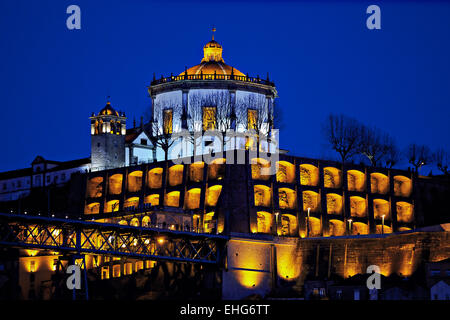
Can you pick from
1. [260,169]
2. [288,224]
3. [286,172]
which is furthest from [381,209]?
[260,169]

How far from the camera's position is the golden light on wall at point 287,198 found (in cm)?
10194

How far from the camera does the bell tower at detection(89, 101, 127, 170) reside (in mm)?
114250

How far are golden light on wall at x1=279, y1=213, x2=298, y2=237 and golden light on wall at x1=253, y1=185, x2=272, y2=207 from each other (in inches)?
74.1

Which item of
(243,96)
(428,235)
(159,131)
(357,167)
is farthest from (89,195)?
(428,235)

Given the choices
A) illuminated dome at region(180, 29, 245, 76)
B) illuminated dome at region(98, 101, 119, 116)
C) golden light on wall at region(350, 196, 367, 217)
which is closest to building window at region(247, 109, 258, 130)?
illuminated dome at region(180, 29, 245, 76)

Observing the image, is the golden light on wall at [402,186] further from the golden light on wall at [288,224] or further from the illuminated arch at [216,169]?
the illuminated arch at [216,169]

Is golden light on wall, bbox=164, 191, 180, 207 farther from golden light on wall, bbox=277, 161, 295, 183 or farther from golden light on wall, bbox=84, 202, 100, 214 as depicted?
golden light on wall, bbox=277, 161, 295, 183

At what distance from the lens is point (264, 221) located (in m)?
99.7

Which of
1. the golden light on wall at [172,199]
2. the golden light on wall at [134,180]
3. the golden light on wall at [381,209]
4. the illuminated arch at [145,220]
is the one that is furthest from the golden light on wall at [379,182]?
the illuminated arch at [145,220]

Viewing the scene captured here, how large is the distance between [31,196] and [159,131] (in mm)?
16861

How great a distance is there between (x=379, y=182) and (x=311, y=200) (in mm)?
8550

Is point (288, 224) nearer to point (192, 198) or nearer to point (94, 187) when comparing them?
point (192, 198)

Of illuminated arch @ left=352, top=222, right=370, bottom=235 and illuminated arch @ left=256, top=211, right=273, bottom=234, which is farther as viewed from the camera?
illuminated arch @ left=352, top=222, right=370, bottom=235

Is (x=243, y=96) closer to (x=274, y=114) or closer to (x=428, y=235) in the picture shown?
(x=274, y=114)
